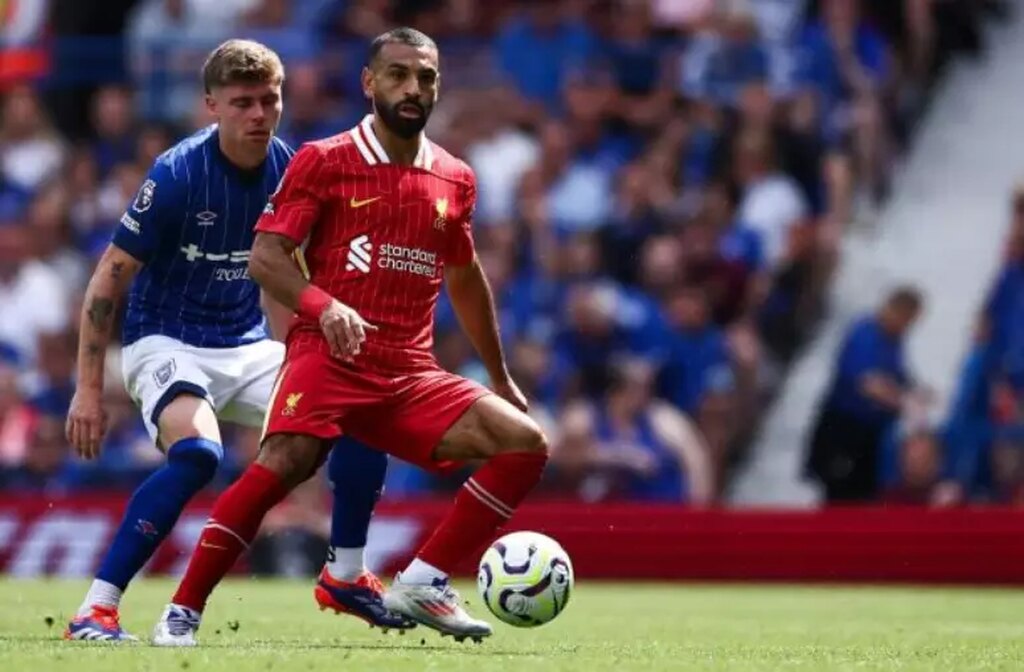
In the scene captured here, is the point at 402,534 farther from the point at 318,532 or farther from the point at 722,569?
the point at 722,569

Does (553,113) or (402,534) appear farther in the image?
(553,113)

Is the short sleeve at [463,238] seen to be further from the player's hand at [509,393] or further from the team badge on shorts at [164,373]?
the team badge on shorts at [164,373]

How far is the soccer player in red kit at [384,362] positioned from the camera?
29.0 ft

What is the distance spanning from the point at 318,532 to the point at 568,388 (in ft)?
6.74

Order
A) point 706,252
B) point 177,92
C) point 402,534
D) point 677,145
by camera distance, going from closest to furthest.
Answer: point 402,534
point 706,252
point 677,145
point 177,92

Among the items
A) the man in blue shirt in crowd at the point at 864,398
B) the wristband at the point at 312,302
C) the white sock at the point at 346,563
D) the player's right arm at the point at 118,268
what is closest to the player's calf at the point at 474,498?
the white sock at the point at 346,563

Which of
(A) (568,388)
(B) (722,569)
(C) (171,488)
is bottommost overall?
(B) (722,569)

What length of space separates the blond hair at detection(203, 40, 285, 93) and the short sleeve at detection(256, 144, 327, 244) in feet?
1.92

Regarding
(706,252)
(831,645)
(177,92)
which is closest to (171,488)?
(831,645)

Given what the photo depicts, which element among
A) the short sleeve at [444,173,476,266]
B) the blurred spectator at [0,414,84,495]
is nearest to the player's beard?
the short sleeve at [444,173,476,266]

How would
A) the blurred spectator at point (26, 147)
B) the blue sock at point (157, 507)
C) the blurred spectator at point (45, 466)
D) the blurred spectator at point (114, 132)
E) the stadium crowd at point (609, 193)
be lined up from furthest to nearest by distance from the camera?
the blurred spectator at point (26, 147) < the blurred spectator at point (114, 132) < the blurred spectator at point (45, 466) < the stadium crowd at point (609, 193) < the blue sock at point (157, 507)

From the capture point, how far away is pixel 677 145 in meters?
18.2

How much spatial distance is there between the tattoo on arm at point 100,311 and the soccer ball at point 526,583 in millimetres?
1768

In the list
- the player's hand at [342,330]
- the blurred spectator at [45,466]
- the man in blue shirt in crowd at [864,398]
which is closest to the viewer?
the player's hand at [342,330]
